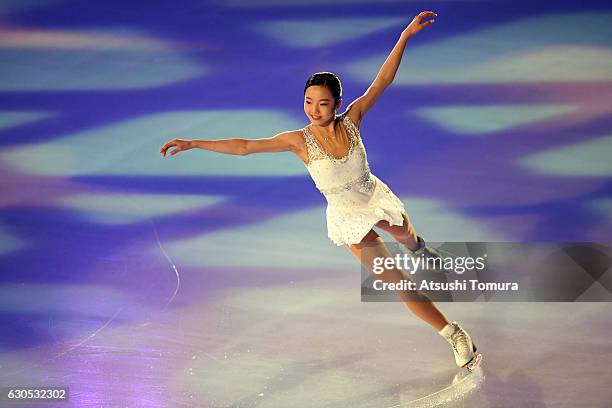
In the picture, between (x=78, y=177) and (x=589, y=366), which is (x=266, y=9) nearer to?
(x=78, y=177)

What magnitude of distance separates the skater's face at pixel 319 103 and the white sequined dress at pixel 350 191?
108 millimetres

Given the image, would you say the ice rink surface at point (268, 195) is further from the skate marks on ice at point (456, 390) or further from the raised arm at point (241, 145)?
the raised arm at point (241, 145)

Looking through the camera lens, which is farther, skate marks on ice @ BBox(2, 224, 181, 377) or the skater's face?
skate marks on ice @ BBox(2, 224, 181, 377)

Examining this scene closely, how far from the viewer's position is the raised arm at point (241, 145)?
415 cm

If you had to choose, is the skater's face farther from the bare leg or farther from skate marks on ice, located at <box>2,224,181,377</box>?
skate marks on ice, located at <box>2,224,181,377</box>

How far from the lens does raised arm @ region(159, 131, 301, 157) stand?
4.15 m

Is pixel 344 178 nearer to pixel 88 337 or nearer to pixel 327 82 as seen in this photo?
pixel 327 82

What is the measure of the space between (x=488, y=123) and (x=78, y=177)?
3.28 meters

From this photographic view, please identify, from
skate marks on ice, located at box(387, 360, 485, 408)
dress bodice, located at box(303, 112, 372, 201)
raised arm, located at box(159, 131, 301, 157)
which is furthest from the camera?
dress bodice, located at box(303, 112, 372, 201)

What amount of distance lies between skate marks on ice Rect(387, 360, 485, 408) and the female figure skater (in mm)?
52

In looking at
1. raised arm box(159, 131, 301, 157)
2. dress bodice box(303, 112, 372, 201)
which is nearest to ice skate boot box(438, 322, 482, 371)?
dress bodice box(303, 112, 372, 201)

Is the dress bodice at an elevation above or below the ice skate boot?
above

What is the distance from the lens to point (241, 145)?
4.22 m

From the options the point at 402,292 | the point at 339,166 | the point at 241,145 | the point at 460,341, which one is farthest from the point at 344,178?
the point at 460,341
